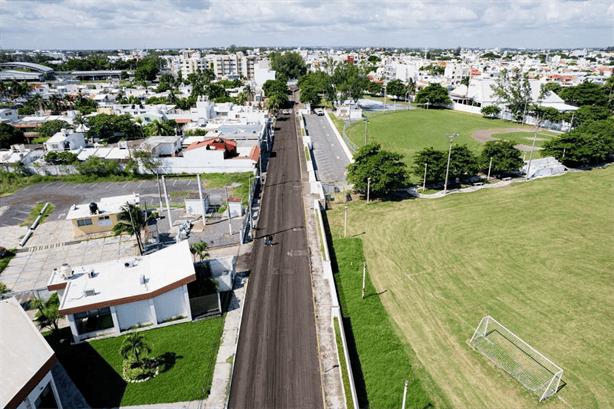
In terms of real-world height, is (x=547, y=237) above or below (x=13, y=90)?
below

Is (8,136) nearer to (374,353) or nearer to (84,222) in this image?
(84,222)

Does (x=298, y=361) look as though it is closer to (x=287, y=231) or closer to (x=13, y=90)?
(x=287, y=231)

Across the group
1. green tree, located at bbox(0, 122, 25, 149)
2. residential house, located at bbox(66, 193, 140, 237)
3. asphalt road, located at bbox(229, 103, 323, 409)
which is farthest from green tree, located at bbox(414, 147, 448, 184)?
green tree, located at bbox(0, 122, 25, 149)

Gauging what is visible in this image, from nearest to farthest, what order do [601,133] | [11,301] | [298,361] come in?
1. [298,361]
2. [11,301]
3. [601,133]

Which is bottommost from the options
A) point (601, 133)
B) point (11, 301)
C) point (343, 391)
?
point (343, 391)

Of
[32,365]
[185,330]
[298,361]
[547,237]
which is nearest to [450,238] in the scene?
[547,237]

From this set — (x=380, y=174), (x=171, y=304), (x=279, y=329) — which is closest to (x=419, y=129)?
(x=380, y=174)
